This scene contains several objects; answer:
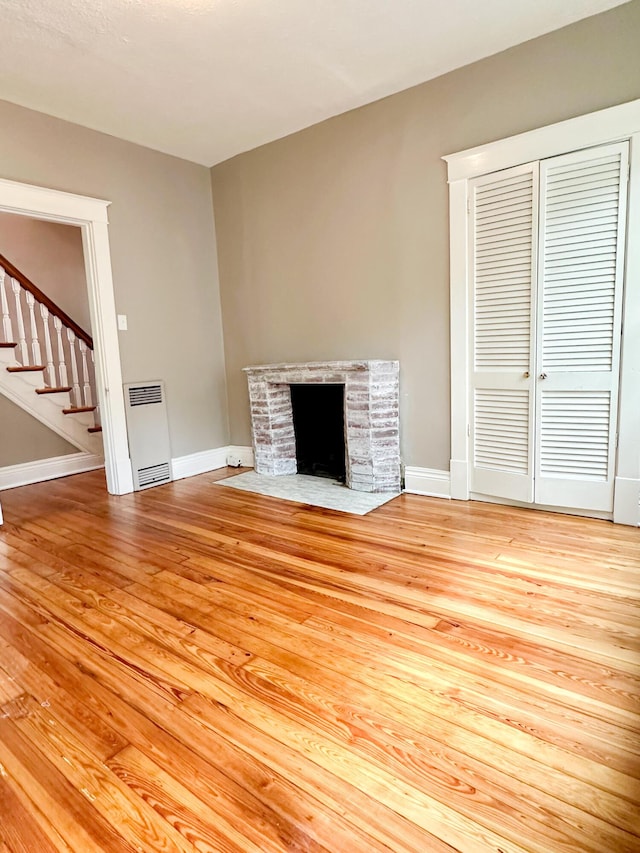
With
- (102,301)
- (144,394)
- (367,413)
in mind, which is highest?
(102,301)

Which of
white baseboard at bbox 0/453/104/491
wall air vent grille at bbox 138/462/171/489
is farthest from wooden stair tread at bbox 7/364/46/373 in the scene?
wall air vent grille at bbox 138/462/171/489

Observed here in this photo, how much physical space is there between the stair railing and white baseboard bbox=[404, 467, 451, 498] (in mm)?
3409

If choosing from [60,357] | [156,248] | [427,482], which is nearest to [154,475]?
[60,357]

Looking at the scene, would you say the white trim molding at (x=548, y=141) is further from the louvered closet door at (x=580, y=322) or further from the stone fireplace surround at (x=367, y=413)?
the stone fireplace surround at (x=367, y=413)

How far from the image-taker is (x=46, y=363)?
15.5 feet

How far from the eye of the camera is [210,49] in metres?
2.65

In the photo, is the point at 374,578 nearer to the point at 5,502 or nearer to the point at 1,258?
the point at 5,502

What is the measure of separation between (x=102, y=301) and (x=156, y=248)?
724 millimetres

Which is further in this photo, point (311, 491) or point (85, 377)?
point (85, 377)

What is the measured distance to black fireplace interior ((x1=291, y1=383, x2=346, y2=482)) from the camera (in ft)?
12.9

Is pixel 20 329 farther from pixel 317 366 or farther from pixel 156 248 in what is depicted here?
Result: pixel 317 366

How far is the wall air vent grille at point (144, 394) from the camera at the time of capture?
3902 mm

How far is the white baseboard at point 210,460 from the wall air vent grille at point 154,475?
78mm

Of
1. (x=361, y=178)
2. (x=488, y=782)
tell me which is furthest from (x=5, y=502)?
(x=488, y=782)
